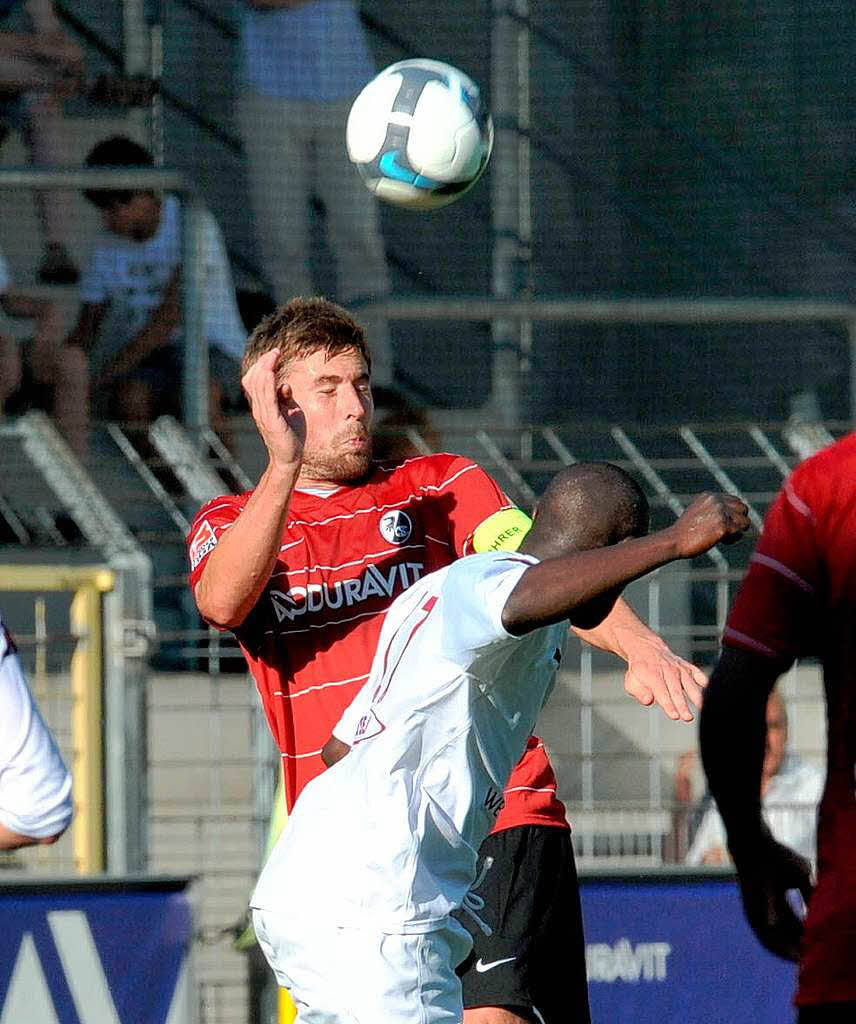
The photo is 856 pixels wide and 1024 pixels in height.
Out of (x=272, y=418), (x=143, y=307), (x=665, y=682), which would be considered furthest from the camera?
(x=143, y=307)

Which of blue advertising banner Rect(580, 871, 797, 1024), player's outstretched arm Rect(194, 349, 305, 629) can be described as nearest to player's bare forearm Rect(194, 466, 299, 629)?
player's outstretched arm Rect(194, 349, 305, 629)

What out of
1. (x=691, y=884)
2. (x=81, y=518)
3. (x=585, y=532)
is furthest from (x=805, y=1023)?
(x=81, y=518)

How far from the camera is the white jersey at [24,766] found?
323 cm

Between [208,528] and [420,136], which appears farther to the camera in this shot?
[420,136]

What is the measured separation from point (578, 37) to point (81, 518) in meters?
3.98

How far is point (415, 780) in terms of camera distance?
307cm

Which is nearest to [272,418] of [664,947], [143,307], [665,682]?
[665,682]

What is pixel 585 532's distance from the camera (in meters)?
2.88

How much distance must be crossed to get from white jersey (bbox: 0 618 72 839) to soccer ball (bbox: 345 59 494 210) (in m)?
2.11

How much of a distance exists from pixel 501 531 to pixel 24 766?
1043mm

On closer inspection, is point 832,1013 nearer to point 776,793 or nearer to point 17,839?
point 17,839

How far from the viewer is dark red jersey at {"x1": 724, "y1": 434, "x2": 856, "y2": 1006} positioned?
229cm

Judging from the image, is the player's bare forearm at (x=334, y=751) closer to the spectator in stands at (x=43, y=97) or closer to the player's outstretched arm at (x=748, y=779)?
the player's outstretched arm at (x=748, y=779)

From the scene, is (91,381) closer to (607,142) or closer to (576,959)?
(607,142)
